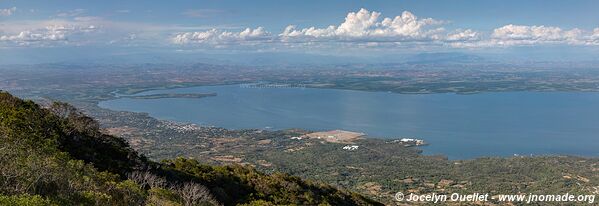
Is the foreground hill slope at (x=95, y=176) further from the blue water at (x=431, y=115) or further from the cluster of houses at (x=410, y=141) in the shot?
the blue water at (x=431, y=115)


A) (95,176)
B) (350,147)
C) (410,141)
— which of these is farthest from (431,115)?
(95,176)

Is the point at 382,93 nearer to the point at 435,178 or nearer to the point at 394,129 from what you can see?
the point at 394,129

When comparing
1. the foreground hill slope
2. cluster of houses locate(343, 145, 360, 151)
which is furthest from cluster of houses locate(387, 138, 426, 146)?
the foreground hill slope

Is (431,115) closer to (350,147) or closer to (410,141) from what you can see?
(410,141)

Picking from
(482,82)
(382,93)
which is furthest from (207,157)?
(482,82)

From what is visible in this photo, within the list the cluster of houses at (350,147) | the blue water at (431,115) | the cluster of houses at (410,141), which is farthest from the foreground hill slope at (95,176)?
the blue water at (431,115)

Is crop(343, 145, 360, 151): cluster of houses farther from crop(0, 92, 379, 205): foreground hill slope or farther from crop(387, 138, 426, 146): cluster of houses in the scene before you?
crop(0, 92, 379, 205): foreground hill slope
